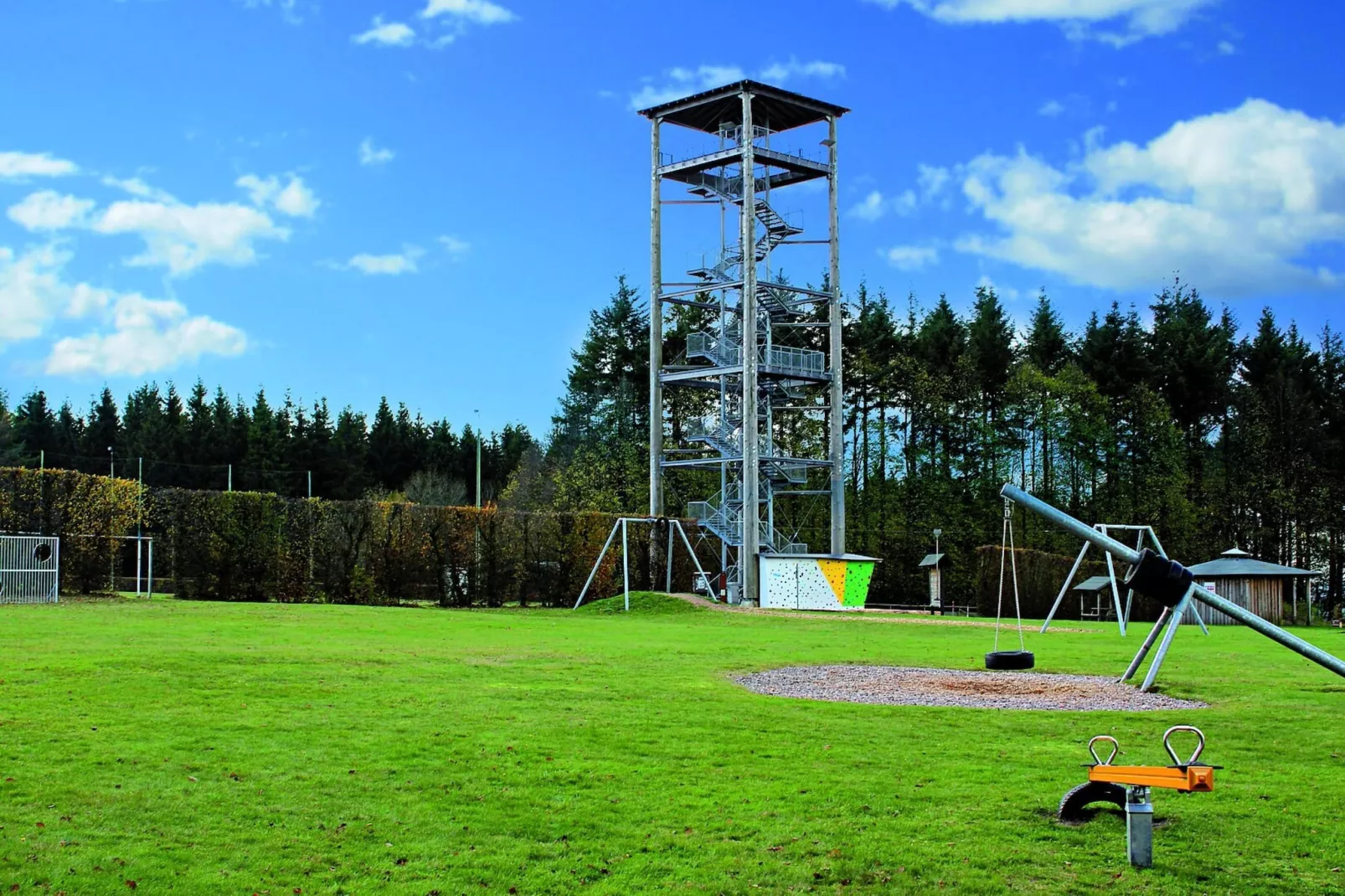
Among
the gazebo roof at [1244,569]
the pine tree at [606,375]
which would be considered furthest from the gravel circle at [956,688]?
the pine tree at [606,375]

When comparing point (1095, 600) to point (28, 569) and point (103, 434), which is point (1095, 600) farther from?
point (103, 434)

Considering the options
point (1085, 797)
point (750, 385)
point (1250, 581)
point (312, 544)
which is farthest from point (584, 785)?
point (750, 385)

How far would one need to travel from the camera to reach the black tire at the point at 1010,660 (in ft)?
63.6

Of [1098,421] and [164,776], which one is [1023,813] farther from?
[1098,421]

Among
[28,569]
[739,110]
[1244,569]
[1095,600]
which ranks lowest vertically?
[1095,600]

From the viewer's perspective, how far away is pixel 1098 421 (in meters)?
65.9

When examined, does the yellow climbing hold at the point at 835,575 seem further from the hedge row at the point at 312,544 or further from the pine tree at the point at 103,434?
the pine tree at the point at 103,434

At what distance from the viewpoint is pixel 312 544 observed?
4503cm

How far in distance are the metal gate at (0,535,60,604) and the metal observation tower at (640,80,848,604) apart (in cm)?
2394

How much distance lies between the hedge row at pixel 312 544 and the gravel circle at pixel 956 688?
26.7 meters

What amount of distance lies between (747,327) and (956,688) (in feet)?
112

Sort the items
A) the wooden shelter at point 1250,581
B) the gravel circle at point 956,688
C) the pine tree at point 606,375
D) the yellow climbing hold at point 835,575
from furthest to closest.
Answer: the pine tree at point 606,375
the yellow climbing hold at point 835,575
the wooden shelter at point 1250,581
the gravel circle at point 956,688

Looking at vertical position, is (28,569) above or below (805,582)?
above

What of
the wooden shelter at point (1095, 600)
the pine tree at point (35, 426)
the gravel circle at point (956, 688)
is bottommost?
the wooden shelter at point (1095, 600)
